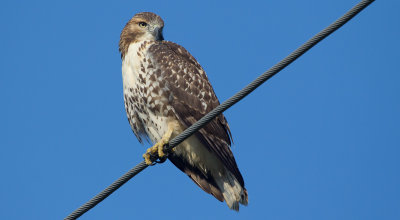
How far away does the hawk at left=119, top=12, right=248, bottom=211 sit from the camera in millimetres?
6355

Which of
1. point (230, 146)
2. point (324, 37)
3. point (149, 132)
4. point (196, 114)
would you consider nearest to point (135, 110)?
point (149, 132)

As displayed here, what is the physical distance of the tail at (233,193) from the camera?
6590 mm

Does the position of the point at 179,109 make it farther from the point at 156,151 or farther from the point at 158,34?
the point at 158,34

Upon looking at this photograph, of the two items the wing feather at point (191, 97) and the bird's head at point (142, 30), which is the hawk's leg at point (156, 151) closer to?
the wing feather at point (191, 97)

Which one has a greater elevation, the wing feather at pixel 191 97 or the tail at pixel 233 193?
A: the wing feather at pixel 191 97

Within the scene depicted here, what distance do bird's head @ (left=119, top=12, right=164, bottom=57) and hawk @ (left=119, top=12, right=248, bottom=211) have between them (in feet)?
0.05

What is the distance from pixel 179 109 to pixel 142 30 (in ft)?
4.37

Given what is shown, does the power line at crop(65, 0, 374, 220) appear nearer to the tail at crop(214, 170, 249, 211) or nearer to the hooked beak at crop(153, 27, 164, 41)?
the tail at crop(214, 170, 249, 211)

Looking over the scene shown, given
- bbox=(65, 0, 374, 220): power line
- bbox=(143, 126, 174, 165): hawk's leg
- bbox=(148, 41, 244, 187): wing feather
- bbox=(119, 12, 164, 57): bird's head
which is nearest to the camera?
bbox=(65, 0, 374, 220): power line

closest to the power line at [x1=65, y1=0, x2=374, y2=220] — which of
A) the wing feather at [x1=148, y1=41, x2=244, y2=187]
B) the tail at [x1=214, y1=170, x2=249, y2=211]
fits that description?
the wing feather at [x1=148, y1=41, x2=244, y2=187]

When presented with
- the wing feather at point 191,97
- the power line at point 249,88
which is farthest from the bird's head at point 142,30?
the power line at point 249,88

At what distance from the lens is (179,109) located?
250 inches

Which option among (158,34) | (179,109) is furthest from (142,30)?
(179,109)

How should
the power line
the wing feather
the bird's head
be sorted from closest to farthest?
the power line → the wing feather → the bird's head
